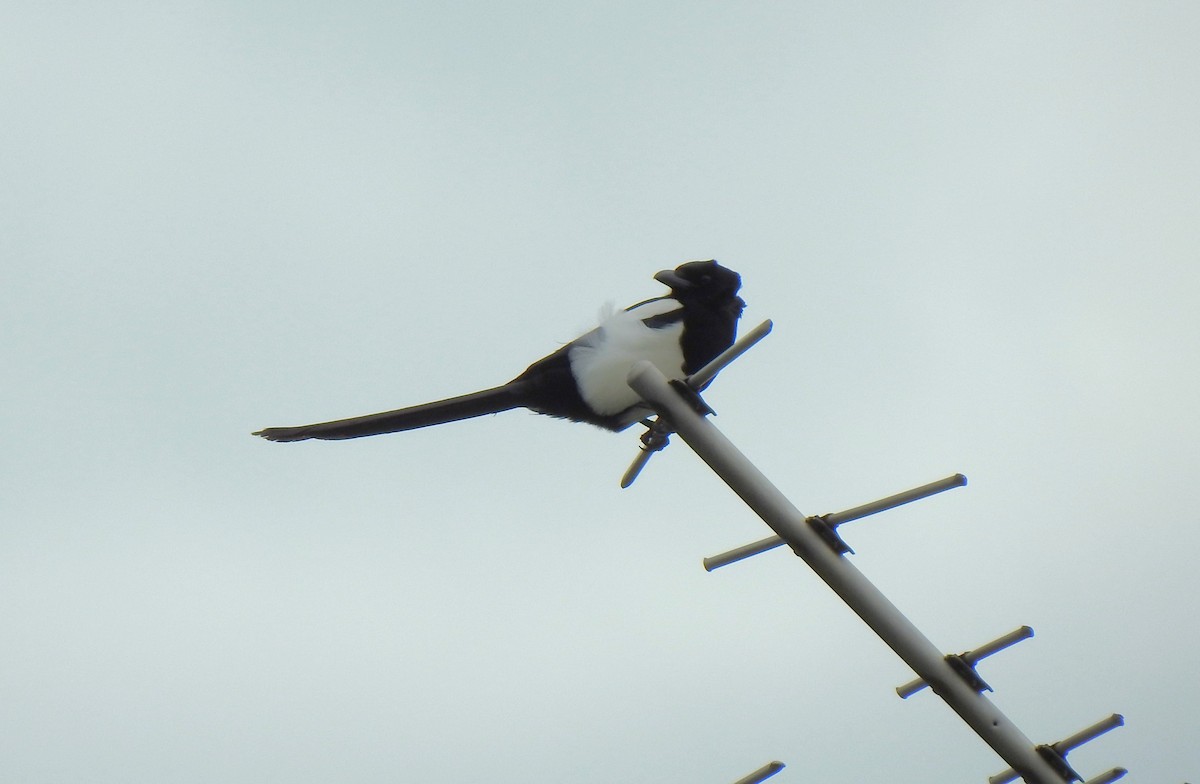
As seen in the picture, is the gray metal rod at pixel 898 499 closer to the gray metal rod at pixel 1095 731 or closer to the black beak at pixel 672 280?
the gray metal rod at pixel 1095 731

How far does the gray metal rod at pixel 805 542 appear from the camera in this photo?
157 cm

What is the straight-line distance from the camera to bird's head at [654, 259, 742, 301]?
2.89 m

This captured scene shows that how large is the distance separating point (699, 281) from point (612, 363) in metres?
0.37

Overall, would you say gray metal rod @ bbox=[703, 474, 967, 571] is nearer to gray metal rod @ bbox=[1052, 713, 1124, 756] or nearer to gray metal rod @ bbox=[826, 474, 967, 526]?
gray metal rod @ bbox=[826, 474, 967, 526]

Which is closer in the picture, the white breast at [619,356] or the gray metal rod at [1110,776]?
the gray metal rod at [1110,776]

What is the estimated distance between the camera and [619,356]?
278 cm

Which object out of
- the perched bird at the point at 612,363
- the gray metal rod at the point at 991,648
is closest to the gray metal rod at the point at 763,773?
the gray metal rod at the point at 991,648

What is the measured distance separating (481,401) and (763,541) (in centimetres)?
146

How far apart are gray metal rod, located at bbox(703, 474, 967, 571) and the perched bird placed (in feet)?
3.55

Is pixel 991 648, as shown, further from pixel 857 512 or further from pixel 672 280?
pixel 672 280

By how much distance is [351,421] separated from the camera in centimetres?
294

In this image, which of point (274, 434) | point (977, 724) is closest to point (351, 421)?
point (274, 434)

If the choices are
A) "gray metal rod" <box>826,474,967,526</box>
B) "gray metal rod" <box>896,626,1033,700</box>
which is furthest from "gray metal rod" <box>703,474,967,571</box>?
"gray metal rod" <box>896,626,1033,700</box>

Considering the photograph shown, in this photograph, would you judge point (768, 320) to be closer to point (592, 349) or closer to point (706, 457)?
point (706, 457)
